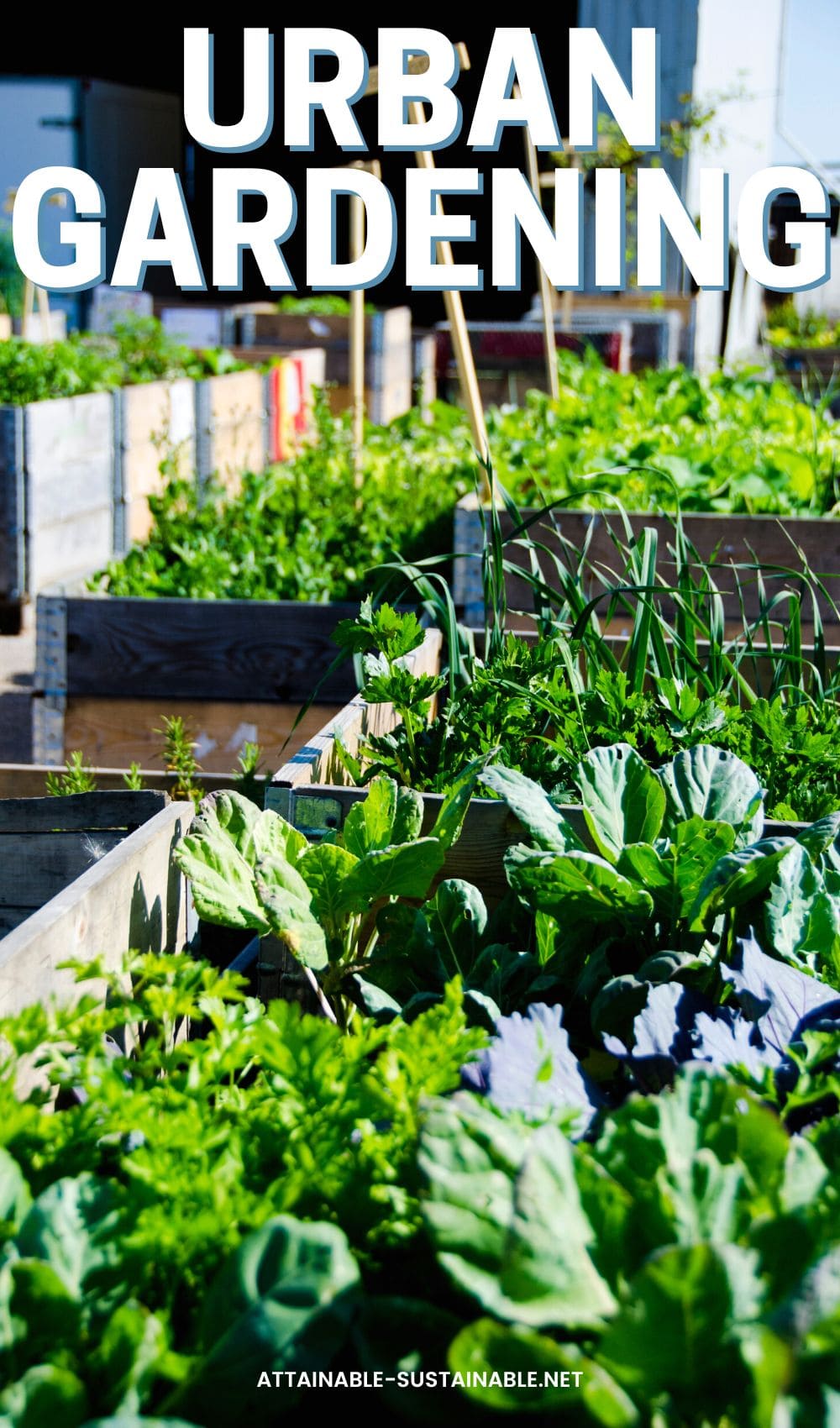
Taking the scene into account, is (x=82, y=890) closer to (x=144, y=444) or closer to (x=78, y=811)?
(x=78, y=811)

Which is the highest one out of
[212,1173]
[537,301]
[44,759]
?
[537,301]

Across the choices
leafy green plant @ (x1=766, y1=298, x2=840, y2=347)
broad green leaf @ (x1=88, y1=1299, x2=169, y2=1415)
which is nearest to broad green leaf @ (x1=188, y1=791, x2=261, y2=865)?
broad green leaf @ (x1=88, y1=1299, x2=169, y2=1415)

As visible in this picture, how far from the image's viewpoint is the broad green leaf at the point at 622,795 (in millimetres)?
1524

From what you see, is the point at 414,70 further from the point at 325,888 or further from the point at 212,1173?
the point at 212,1173

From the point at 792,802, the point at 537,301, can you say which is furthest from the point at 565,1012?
the point at 537,301

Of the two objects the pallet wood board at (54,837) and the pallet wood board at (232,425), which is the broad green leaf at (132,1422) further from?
the pallet wood board at (232,425)

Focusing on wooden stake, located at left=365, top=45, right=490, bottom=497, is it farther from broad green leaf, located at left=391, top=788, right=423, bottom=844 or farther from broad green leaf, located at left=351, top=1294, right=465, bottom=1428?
broad green leaf, located at left=351, top=1294, right=465, bottom=1428

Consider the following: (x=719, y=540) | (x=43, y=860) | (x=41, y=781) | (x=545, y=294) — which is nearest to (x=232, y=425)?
(x=545, y=294)

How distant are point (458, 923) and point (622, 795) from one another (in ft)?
0.76

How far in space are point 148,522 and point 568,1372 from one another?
5888 millimetres

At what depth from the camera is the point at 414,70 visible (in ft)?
12.0

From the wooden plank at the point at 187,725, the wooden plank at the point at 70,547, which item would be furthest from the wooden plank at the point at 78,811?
the wooden plank at the point at 70,547

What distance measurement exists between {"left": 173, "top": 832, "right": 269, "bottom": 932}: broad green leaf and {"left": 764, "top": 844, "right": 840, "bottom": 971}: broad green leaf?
0.51 meters

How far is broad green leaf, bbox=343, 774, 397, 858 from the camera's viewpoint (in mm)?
1555
